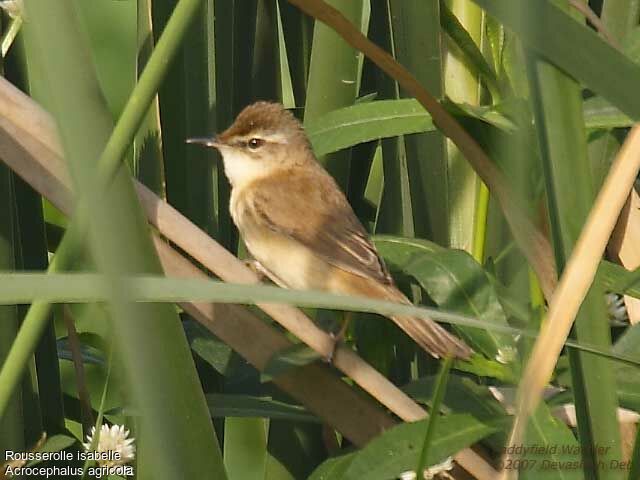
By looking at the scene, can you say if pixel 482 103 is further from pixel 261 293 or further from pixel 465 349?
pixel 261 293

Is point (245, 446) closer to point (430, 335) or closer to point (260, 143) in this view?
point (430, 335)

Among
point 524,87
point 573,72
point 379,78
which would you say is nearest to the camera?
point 573,72

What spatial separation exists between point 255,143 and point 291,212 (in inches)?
9.3

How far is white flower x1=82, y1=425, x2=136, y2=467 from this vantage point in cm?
179

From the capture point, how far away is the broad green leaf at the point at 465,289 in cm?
169

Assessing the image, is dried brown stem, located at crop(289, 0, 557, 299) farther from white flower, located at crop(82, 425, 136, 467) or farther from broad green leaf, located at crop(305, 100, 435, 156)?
white flower, located at crop(82, 425, 136, 467)

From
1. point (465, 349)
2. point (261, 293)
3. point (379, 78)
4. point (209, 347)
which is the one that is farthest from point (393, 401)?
point (379, 78)

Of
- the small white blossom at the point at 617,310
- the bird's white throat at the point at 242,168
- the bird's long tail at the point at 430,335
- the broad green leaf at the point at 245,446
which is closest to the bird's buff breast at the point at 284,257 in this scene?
the bird's white throat at the point at 242,168

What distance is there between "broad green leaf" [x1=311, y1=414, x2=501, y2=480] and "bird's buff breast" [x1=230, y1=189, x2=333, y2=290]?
1115 mm

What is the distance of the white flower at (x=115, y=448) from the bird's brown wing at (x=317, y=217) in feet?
2.32

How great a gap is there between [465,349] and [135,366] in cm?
107

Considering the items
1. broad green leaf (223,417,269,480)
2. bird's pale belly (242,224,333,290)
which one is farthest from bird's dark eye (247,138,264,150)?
broad green leaf (223,417,269,480)

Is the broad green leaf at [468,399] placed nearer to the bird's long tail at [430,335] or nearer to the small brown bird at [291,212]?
the bird's long tail at [430,335]

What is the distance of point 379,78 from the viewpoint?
89.7 inches
